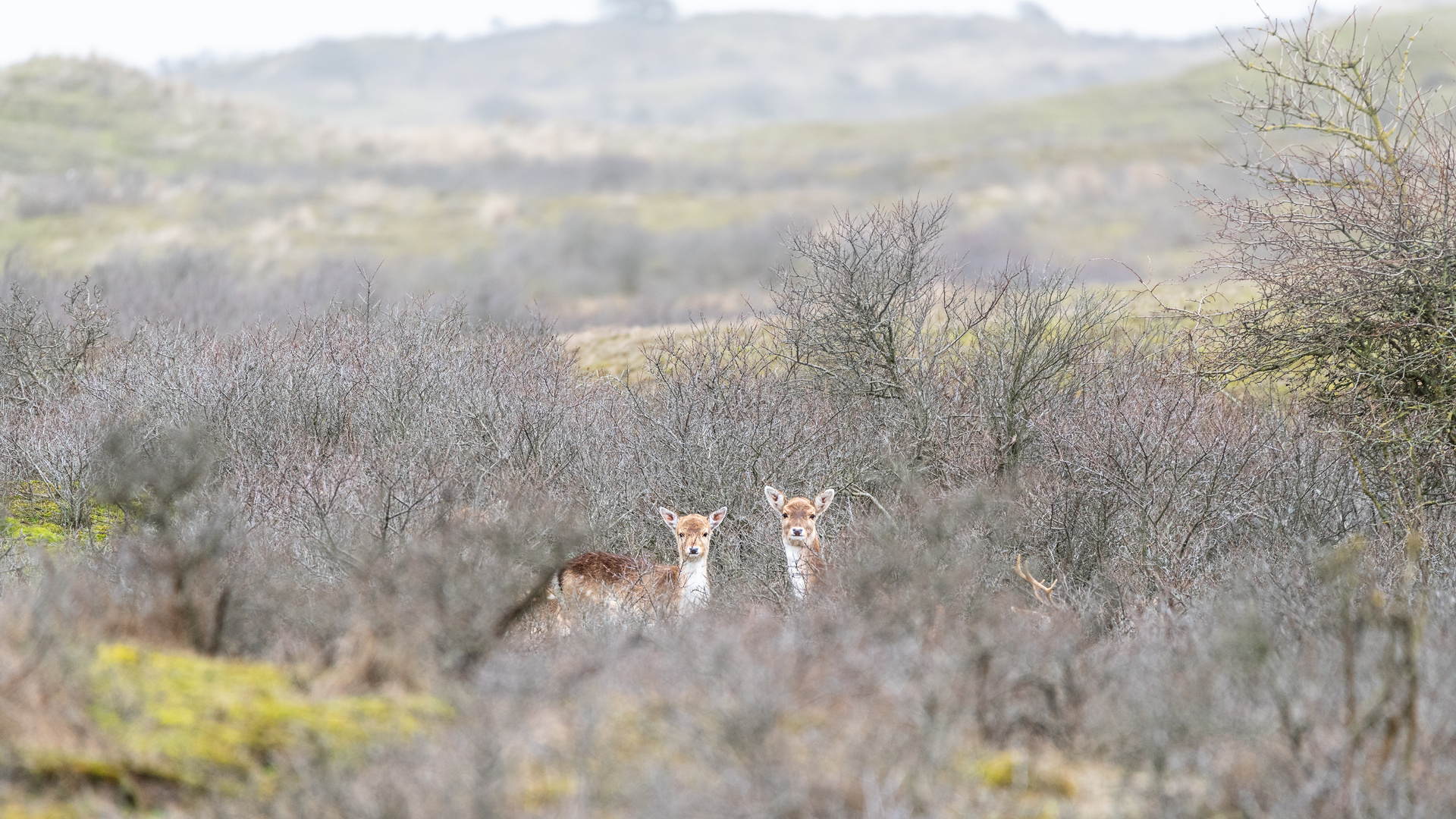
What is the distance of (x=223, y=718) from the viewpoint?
5215 millimetres

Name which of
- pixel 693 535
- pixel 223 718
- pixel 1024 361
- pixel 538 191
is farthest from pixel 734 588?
pixel 538 191

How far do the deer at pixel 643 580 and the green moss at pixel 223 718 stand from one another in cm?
444

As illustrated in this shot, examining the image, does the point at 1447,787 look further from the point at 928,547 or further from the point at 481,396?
the point at 481,396

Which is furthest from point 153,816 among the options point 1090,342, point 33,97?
point 33,97

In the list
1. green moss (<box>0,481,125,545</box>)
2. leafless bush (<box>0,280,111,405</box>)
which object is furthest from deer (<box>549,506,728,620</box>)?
leafless bush (<box>0,280,111,405</box>)

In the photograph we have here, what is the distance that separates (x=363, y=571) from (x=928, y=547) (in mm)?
4724

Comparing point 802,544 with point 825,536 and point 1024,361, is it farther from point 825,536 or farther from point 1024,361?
point 1024,361

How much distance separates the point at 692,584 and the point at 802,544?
1.17 m

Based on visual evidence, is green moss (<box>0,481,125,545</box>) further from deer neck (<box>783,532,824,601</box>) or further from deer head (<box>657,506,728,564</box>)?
deer neck (<box>783,532,824,601</box>)

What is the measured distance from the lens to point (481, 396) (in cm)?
1747

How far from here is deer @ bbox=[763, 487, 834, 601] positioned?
1082cm

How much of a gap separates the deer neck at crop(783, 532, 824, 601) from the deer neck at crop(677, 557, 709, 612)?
0.79m

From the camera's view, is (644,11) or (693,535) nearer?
(693,535)

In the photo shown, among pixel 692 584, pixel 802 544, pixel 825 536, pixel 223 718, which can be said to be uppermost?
pixel 223 718
